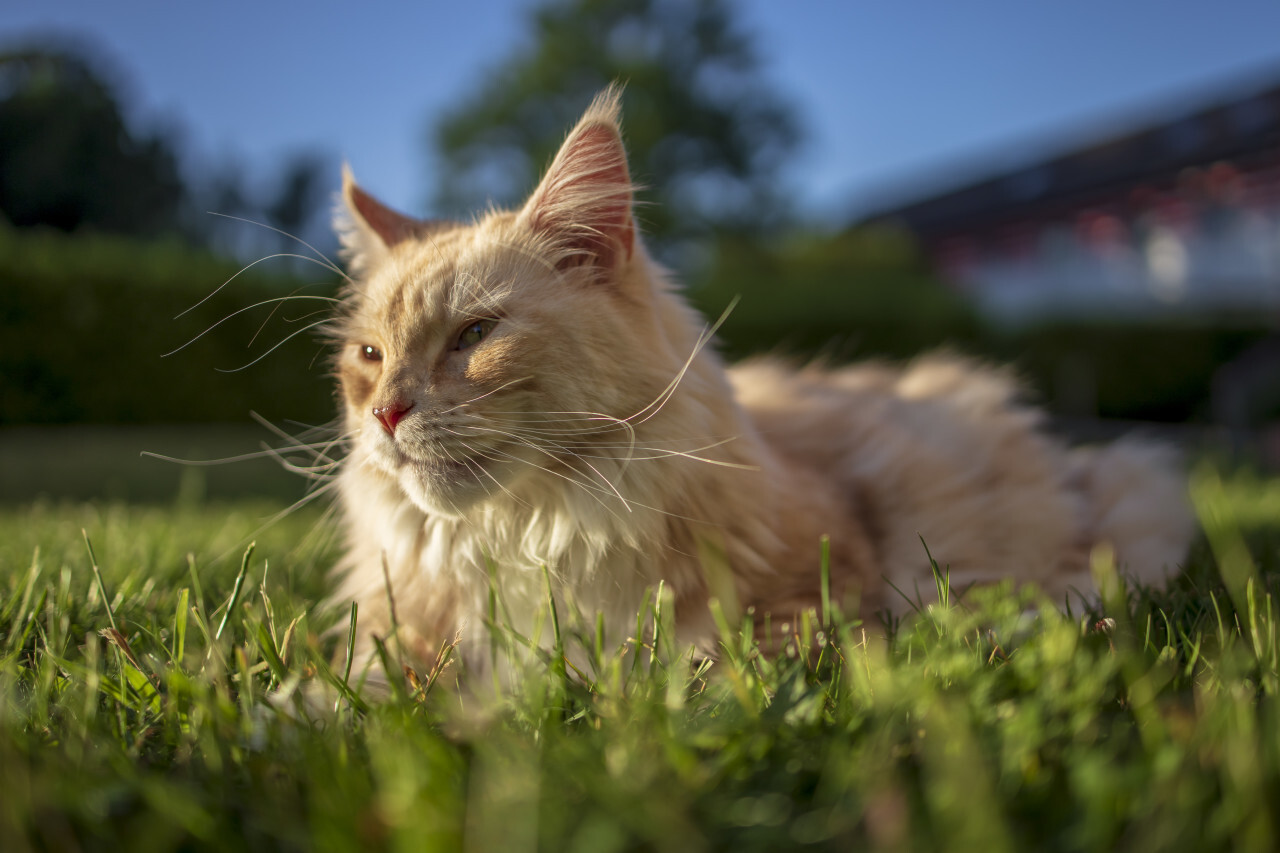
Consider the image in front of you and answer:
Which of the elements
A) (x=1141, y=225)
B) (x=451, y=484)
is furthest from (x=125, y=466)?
(x=1141, y=225)

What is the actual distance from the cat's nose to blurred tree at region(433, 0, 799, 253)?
18.9 m

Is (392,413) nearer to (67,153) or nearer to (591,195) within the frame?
(591,195)

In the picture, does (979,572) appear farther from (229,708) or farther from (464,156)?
(464,156)

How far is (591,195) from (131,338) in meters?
6.12

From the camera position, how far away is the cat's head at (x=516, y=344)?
1.41m

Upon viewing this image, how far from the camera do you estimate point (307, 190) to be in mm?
18328

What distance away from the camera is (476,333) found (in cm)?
151

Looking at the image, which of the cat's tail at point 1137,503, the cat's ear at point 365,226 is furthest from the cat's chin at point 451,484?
the cat's tail at point 1137,503

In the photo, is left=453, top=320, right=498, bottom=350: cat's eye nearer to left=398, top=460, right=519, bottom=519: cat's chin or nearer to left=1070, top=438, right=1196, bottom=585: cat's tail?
left=398, top=460, right=519, bottom=519: cat's chin

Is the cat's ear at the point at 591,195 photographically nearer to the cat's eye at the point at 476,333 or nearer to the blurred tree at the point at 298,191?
the cat's eye at the point at 476,333

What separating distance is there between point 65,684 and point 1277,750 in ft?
4.95

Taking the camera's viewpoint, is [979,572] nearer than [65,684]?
No

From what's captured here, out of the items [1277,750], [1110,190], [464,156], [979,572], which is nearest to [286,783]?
[1277,750]

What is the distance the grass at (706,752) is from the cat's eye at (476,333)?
607 millimetres
